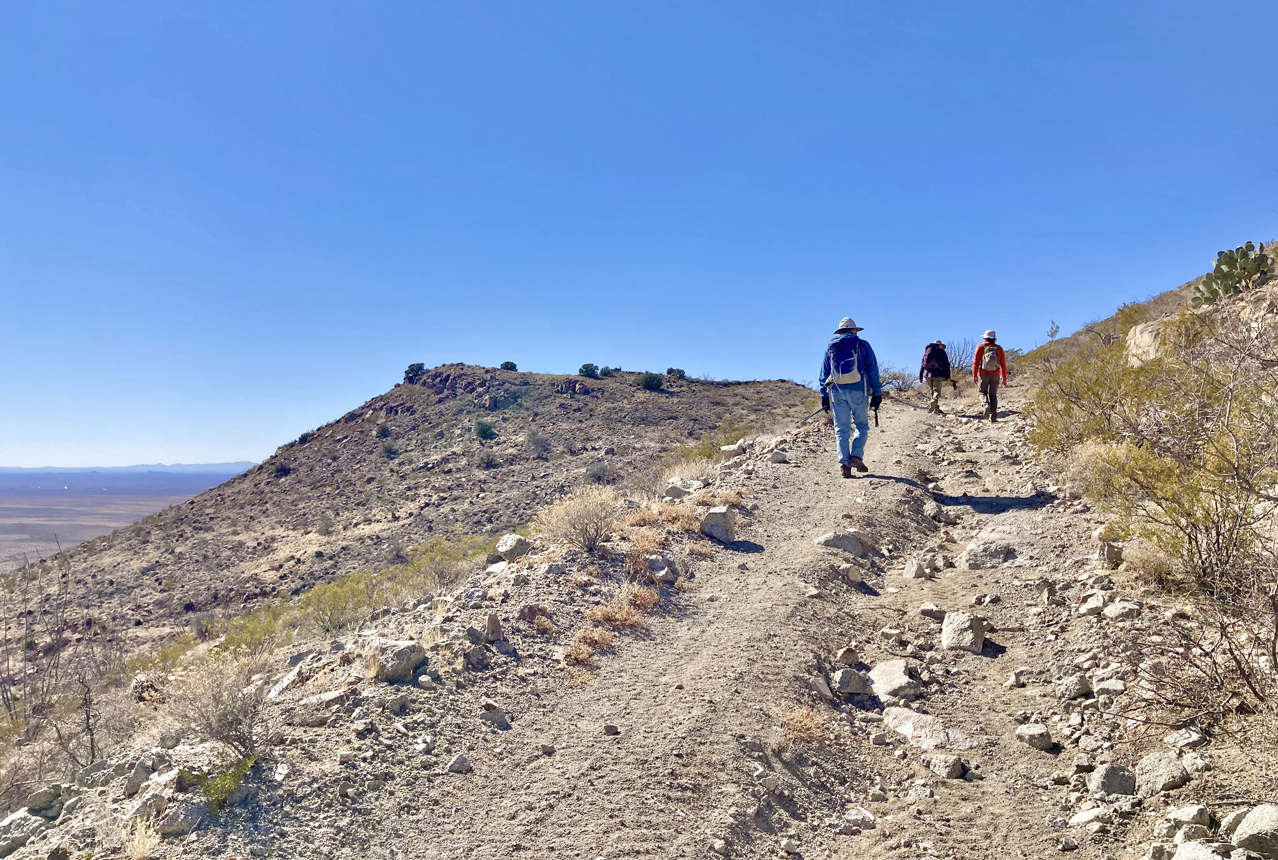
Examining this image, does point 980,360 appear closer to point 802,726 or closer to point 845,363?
point 845,363

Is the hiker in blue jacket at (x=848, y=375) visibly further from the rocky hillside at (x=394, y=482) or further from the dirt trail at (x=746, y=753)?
the rocky hillside at (x=394, y=482)

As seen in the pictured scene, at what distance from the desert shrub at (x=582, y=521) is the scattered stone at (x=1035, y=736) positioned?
14.3 feet

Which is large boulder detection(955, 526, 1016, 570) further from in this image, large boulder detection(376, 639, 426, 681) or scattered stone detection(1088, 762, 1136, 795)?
large boulder detection(376, 639, 426, 681)

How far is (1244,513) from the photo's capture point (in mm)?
4113

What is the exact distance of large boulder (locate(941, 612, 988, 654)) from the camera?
519 cm

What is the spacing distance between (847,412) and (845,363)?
778 mm

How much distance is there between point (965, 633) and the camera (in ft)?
17.2

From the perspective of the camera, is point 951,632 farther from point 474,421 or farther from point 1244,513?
point 474,421

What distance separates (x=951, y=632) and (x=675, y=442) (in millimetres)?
26510

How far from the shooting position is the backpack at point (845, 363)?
9836mm

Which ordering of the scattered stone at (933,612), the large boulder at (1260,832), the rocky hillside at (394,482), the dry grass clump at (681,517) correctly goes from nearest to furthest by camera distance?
the large boulder at (1260,832) < the scattered stone at (933,612) < the dry grass clump at (681,517) < the rocky hillside at (394,482)

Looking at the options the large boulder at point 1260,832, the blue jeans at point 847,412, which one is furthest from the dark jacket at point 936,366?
the large boulder at point 1260,832

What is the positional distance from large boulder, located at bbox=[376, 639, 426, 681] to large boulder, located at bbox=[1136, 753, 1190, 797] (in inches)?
171

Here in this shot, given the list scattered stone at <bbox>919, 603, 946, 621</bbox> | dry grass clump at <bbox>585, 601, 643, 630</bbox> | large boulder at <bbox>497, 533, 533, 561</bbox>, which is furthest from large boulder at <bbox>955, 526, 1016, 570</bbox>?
large boulder at <bbox>497, 533, 533, 561</bbox>
